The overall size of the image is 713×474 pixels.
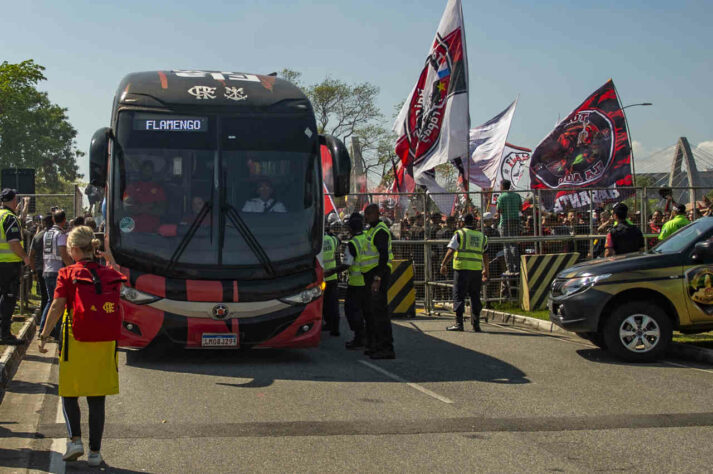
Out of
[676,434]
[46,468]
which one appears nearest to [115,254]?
[46,468]

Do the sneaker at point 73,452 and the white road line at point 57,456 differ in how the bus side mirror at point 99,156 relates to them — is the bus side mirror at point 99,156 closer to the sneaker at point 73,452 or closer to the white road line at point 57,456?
the white road line at point 57,456

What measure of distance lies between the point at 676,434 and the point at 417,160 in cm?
1349

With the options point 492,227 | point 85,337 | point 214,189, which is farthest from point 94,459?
point 492,227

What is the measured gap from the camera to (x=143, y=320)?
1046 cm

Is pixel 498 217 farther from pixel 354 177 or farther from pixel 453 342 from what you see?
pixel 354 177

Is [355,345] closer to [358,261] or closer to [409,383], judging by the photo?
[358,261]

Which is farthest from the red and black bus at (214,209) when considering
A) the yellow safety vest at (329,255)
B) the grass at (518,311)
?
the grass at (518,311)

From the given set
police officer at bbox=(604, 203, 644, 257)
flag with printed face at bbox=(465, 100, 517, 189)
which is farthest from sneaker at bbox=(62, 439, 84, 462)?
flag with printed face at bbox=(465, 100, 517, 189)

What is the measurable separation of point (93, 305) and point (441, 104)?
14308 mm

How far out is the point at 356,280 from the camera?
12.2 meters

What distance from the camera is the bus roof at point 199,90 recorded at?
444 inches

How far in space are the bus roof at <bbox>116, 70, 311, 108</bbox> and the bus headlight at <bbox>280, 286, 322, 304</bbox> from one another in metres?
2.40

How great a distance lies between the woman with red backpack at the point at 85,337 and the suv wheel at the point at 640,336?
6.76 meters

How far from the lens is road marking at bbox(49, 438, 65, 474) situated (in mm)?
6082
